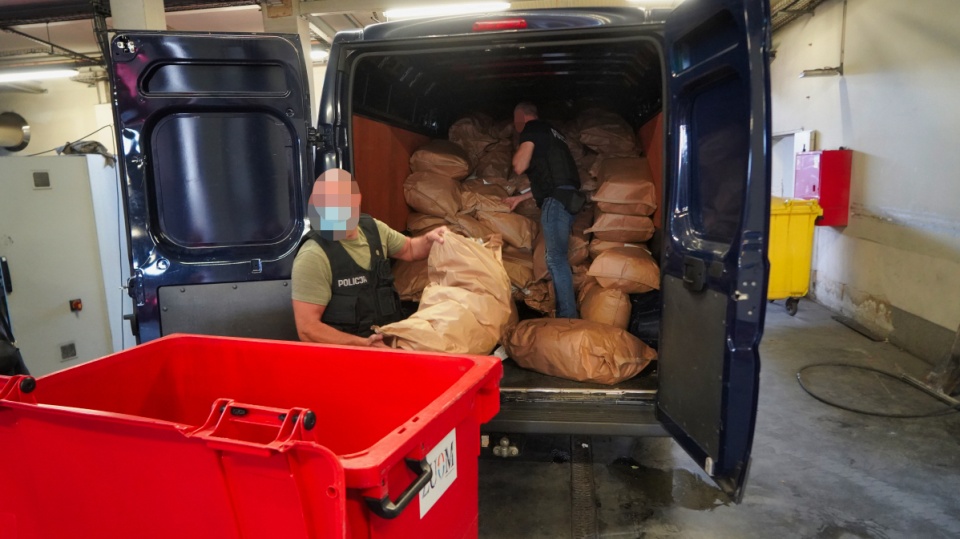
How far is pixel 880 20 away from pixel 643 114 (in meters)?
3.28

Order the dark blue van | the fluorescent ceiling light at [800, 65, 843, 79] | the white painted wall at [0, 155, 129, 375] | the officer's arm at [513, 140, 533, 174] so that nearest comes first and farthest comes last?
1. the dark blue van
2. the officer's arm at [513, 140, 533, 174]
3. the white painted wall at [0, 155, 129, 375]
4. the fluorescent ceiling light at [800, 65, 843, 79]

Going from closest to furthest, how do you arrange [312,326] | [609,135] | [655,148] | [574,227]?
[312,326]
[655,148]
[574,227]
[609,135]

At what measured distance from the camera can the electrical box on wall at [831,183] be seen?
5.93 m

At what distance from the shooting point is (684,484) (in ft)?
9.43

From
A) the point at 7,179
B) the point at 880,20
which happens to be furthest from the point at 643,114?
the point at 7,179

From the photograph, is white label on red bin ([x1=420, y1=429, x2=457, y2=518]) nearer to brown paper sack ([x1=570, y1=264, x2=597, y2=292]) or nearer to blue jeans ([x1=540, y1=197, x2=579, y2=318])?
blue jeans ([x1=540, y1=197, x2=579, y2=318])

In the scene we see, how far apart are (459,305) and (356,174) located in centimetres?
109

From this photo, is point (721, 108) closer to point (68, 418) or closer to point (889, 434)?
point (68, 418)

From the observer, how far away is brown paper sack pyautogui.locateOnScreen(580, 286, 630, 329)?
10.3 feet

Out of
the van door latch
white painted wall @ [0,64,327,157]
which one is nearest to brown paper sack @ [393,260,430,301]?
the van door latch

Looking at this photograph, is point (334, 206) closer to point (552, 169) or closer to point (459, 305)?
point (459, 305)

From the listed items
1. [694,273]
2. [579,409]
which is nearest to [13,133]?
[579,409]

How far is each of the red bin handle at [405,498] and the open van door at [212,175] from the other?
1.67 metres

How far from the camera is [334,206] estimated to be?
7.75 feet
